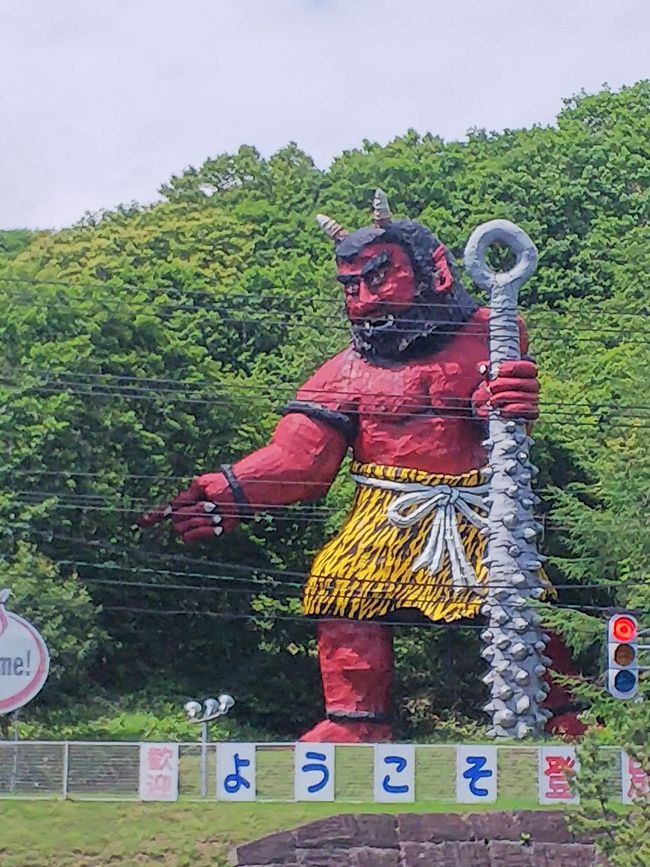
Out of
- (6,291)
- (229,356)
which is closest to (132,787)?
(6,291)

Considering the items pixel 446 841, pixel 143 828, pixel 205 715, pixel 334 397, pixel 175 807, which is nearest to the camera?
pixel 143 828

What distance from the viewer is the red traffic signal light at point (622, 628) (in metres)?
13.5

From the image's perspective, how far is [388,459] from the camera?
77.8 feet

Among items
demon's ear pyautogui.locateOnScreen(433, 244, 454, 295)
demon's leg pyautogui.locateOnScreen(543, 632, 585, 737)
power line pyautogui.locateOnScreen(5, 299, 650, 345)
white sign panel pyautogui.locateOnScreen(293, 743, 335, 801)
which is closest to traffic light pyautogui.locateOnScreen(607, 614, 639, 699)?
white sign panel pyautogui.locateOnScreen(293, 743, 335, 801)

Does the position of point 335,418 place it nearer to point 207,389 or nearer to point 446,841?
point 207,389

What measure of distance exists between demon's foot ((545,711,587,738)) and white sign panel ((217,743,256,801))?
4.85m

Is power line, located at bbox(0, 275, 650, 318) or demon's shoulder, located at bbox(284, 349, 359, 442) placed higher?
power line, located at bbox(0, 275, 650, 318)

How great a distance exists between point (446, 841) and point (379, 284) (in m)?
7.33

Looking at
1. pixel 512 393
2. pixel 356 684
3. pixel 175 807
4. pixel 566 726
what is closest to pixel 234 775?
pixel 175 807

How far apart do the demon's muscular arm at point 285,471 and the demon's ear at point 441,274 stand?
2111 mm

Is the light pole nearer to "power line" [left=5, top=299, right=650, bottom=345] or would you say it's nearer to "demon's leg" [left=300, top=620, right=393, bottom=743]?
"demon's leg" [left=300, top=620, right=393, bottom=743]

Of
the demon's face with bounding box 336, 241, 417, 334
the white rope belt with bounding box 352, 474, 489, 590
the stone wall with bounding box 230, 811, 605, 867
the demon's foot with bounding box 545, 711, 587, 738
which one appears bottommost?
the stone wall with bounding box 230, 811, 605, 867

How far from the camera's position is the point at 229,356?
3425 centimetres

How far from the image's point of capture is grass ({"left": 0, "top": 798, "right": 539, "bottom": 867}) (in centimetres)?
1980
